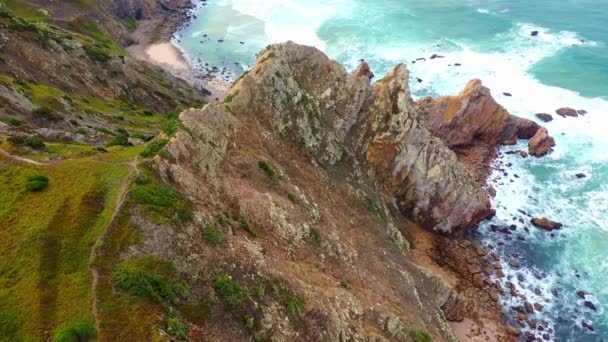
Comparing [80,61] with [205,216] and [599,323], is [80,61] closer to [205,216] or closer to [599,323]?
[205,216]

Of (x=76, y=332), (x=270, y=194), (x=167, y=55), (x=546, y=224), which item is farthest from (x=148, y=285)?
(x=167, y=55)

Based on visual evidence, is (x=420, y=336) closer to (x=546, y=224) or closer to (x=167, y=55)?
(x=546, y=224)

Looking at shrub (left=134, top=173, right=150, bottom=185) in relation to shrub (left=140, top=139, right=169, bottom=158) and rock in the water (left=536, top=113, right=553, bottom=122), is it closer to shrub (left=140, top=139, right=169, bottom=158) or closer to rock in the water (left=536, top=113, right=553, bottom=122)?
shrub (left=140, top=139, right=169, bottom=158)

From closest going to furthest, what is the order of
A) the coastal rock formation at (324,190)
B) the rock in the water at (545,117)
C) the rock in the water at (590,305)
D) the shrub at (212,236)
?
1. the shrub at (212,236)
2. the coastal rock formation at (324,190)
3. the rock in the water at (590,305)
4. the rock in the water at (545,117)

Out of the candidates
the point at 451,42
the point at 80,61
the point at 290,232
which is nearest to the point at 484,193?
the point at 290,232

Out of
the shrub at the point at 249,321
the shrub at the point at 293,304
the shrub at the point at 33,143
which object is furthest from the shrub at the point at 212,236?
the shrub at the point at 33,143

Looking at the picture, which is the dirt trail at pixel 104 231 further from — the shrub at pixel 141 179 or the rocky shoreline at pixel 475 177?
the rocky shoreline at pixel 475 177
